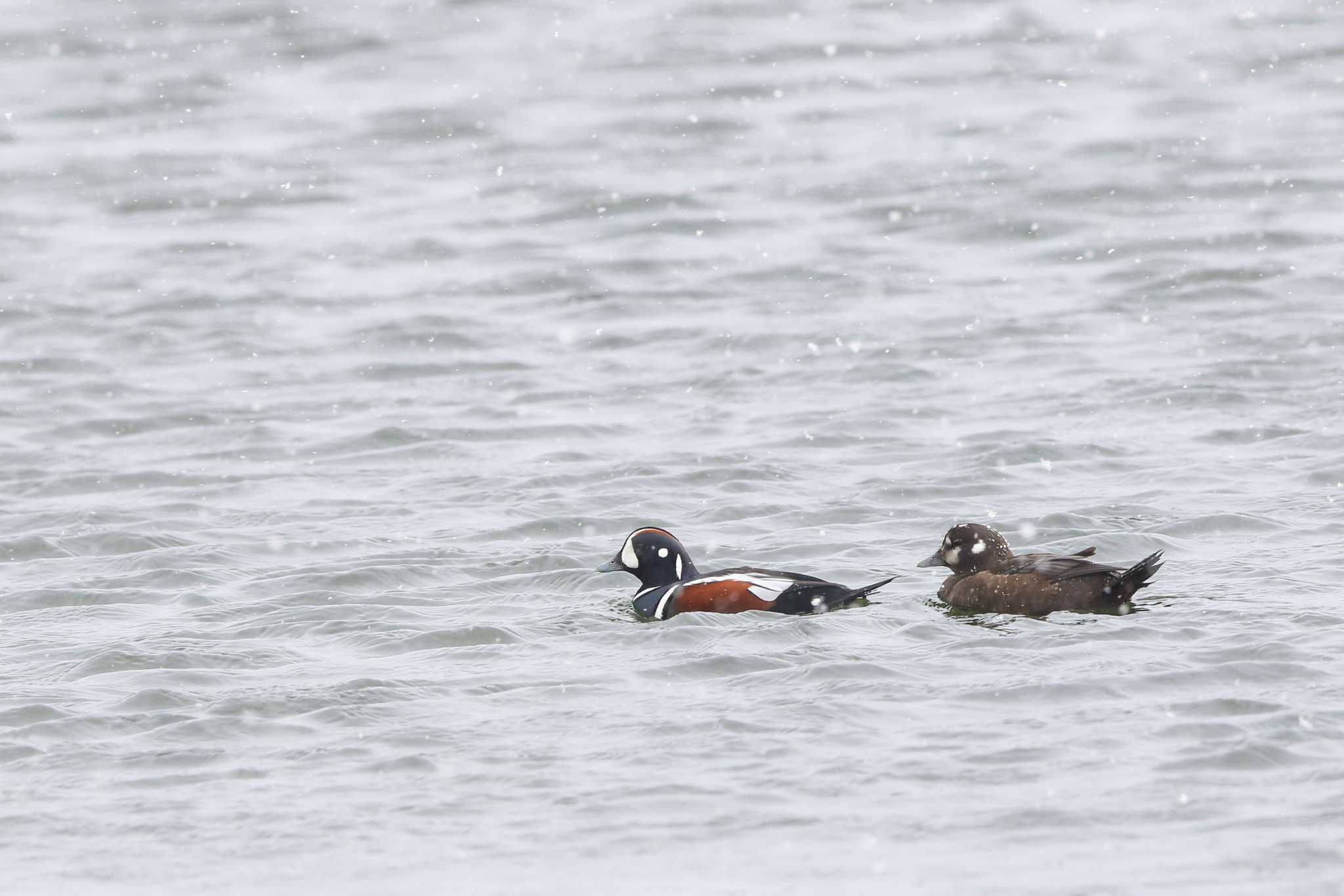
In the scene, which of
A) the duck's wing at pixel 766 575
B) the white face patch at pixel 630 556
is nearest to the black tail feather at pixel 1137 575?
the duck's wing at pixel 766 575

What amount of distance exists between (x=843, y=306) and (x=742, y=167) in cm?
601

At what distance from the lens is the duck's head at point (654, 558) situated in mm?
12156

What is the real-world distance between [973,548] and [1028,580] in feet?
1.94

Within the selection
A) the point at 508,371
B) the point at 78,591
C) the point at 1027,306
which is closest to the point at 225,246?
the point at 508,371

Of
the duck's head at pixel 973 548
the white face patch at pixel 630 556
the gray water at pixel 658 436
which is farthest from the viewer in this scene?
the white face patch at pixel 630 556

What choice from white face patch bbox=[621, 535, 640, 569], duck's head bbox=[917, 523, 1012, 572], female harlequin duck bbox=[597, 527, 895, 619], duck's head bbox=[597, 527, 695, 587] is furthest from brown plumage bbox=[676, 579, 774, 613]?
duck's head bbox=[917, 523, 1012, 572]

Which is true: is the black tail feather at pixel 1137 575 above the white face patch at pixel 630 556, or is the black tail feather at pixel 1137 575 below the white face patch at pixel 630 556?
below

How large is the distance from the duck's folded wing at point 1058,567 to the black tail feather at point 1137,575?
7 centimetres

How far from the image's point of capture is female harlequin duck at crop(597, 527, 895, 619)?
37.2 ft

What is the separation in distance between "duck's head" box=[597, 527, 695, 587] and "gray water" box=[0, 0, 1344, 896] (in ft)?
1.45

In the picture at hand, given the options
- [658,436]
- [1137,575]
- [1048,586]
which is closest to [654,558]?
[1048,586]

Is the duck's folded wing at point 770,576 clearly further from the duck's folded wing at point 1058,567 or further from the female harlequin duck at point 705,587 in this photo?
the duck's folded wing at point 1058,567

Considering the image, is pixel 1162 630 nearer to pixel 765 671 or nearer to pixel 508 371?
pixel 765 671

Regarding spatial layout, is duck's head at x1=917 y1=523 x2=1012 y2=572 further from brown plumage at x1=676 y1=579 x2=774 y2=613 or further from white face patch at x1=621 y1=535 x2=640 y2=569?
white face patch at x1=621 y1=535 x2=640 y2=569
